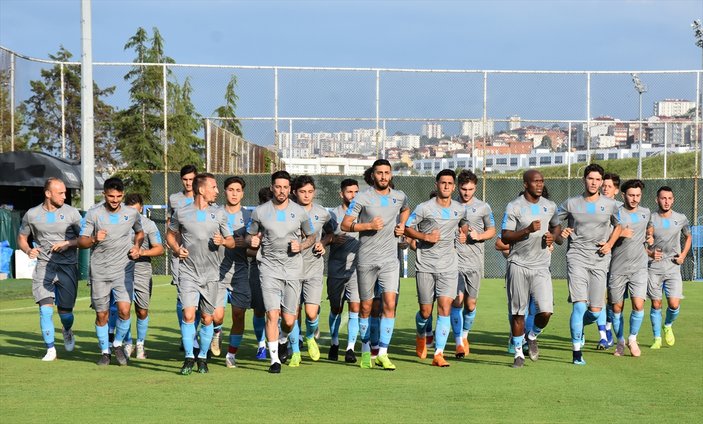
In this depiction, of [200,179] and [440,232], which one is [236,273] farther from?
[440,232]

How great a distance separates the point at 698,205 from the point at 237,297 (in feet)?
61.6

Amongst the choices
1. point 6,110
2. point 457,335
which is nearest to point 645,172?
point 6,110

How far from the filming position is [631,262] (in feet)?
44.2

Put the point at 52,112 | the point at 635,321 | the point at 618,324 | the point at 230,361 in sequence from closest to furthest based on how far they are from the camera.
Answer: the point at 230,361 < the point at 635,321 < the point at 618,324 < the point at 52,112

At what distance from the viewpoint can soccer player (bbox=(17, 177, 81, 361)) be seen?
1255 cm

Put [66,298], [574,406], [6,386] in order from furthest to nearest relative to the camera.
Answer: [66,298]
[6,386]
[574,406]

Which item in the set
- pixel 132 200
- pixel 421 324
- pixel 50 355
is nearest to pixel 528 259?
pixel 421 324

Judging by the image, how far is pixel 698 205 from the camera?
27.6 meters

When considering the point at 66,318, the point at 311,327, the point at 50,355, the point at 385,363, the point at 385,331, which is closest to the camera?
the point at 385,363

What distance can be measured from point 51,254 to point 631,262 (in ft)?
23.3

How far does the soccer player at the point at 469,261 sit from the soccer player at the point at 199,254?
304 cm

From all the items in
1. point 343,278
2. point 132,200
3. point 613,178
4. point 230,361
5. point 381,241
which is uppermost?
point 613,178

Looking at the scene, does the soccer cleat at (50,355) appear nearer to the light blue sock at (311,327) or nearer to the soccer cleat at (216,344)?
the soccer cleat at (216,344)

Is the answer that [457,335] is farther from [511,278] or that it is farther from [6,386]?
[6,386]
